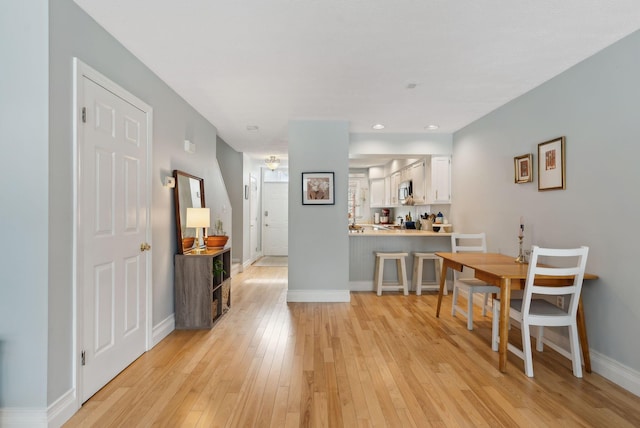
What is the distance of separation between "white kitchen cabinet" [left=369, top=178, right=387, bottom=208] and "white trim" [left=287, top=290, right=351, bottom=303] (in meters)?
4.03

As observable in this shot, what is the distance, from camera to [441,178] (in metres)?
5.21

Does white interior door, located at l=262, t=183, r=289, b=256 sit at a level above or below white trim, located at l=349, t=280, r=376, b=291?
above

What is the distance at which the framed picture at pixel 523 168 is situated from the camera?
3.37 metres

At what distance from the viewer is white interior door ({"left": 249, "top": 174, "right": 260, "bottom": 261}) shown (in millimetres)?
7506

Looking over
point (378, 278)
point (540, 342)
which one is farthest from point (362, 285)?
point (540, 342)

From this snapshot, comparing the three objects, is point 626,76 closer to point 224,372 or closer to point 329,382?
point 329,382

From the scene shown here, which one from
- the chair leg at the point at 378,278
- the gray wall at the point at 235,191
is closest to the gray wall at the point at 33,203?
the chair leg at the point at 378,278

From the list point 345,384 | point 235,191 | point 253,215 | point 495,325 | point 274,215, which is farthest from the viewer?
point 274,215

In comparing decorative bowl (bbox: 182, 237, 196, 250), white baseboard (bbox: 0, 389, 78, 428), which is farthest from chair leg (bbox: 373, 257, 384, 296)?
white baseboard (bbox: 0, 389, 78, 428)

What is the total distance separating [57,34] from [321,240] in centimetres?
333

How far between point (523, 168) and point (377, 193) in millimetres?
4894

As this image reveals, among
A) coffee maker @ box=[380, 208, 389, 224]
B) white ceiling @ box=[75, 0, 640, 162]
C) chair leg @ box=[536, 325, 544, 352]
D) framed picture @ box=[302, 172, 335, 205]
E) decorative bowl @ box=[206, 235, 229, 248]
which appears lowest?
chair leg @ box=[536, 325, 544, 352]

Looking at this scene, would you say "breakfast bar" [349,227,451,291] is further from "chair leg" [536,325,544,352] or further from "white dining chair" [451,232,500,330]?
"chair leg" [536,325,544,352]

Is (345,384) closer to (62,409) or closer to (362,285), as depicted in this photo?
(62,409)
